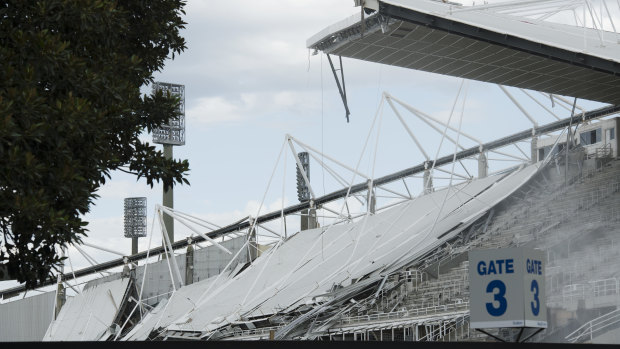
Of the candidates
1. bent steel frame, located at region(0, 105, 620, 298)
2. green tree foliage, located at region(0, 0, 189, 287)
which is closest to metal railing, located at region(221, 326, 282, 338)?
bent steel frame, located at region(0, 105, 620, 298)

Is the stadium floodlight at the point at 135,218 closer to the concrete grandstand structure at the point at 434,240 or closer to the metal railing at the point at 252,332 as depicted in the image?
the concrete grandstand structure at the point at 434,240

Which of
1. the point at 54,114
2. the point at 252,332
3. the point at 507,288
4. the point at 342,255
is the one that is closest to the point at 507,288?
the point at 507,288

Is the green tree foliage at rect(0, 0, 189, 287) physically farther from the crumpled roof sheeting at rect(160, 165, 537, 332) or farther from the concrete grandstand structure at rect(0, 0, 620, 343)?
the crumpled roof sheeting at rect(160, 165, 537, 332)

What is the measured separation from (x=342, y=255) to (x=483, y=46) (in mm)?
21032

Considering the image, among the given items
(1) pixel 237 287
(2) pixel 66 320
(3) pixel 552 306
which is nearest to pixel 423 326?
(3) pixel 552 306

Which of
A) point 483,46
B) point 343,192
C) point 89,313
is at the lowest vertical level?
point 89,313

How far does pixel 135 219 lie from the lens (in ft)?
386

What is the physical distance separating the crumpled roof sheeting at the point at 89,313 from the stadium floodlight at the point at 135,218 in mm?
40775

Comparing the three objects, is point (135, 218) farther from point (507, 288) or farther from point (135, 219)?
point (507, 288)

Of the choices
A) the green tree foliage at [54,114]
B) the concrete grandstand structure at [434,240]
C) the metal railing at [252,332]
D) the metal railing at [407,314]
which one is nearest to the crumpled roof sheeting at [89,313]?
the concrete grandstand structure at [434,240]

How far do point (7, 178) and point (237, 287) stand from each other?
4803 cm

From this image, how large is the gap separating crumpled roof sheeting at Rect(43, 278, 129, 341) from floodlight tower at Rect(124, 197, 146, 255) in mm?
40791

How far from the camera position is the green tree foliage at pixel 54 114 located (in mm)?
15984

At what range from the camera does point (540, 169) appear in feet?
180
